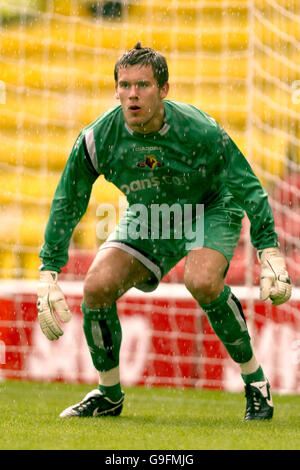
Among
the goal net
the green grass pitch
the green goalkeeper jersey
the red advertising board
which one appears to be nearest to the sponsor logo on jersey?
the green goalkeeper jersey

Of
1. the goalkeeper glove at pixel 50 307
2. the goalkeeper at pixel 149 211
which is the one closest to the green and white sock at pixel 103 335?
the goalkeeper at pixel 149 211

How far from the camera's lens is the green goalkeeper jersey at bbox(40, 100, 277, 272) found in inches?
141

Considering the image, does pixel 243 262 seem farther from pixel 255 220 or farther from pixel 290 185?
pixel 255 220

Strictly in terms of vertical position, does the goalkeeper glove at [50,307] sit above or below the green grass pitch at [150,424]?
above

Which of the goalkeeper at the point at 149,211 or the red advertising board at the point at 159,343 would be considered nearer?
the goalkeeper at the point at 149,211

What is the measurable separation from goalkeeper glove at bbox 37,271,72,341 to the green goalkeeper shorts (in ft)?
1.06

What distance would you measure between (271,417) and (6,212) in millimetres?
4867

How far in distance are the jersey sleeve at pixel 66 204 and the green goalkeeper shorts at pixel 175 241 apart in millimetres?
224

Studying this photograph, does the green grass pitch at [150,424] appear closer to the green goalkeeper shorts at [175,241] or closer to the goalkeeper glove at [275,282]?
the goalkeeper glove at [275,282]

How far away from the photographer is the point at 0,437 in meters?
2.99

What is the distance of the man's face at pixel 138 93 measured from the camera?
3.42 meters
